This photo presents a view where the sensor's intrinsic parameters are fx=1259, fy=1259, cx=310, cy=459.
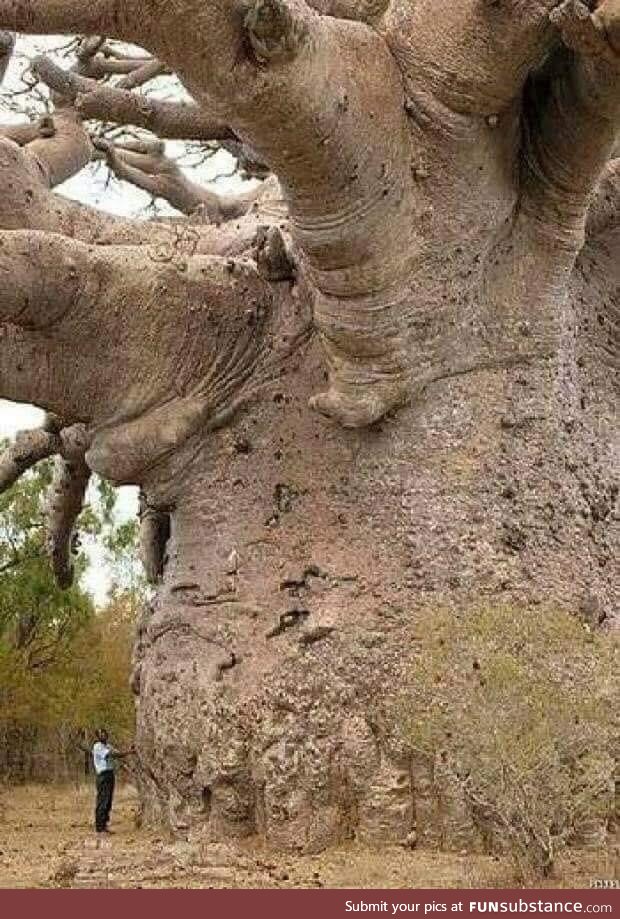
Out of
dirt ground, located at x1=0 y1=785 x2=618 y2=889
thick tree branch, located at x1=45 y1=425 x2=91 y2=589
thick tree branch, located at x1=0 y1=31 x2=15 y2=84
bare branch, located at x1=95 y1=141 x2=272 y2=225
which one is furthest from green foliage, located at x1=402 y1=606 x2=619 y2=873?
bare branch, located at x1=95 y1=141 x2=272 y2=225

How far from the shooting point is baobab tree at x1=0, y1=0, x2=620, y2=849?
14.5 feet

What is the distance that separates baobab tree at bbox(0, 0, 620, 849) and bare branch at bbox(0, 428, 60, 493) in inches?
58.9

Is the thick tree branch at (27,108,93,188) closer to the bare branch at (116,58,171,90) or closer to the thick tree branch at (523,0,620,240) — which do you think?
the bare branch at (116,58,171,90)

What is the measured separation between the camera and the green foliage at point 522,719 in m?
3.92

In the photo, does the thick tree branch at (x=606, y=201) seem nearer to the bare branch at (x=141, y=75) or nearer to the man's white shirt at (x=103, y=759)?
the bare branch at (x=141, y=75)

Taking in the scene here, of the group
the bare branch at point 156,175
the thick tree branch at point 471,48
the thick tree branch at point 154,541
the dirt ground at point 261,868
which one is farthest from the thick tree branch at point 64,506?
the thick tree branch at point 471,48

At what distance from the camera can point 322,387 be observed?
5.14m

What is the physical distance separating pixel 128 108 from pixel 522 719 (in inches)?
151

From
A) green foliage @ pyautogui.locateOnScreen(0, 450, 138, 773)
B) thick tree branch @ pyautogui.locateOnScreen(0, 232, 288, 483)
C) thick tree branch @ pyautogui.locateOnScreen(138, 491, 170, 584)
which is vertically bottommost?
green foliage @ pyautogui.locateOnScreen(0, 450, 138, 773)

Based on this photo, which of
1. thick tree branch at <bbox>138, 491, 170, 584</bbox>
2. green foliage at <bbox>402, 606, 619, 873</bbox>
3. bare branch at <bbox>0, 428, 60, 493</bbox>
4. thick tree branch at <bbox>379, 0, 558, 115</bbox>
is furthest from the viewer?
bare branch at <bbox>0, 428, 60, 493</bbox>

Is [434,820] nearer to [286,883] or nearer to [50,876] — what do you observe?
[286,883]

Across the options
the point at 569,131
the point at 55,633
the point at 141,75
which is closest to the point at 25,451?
the point at 141,75

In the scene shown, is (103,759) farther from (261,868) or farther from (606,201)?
(606,201)
